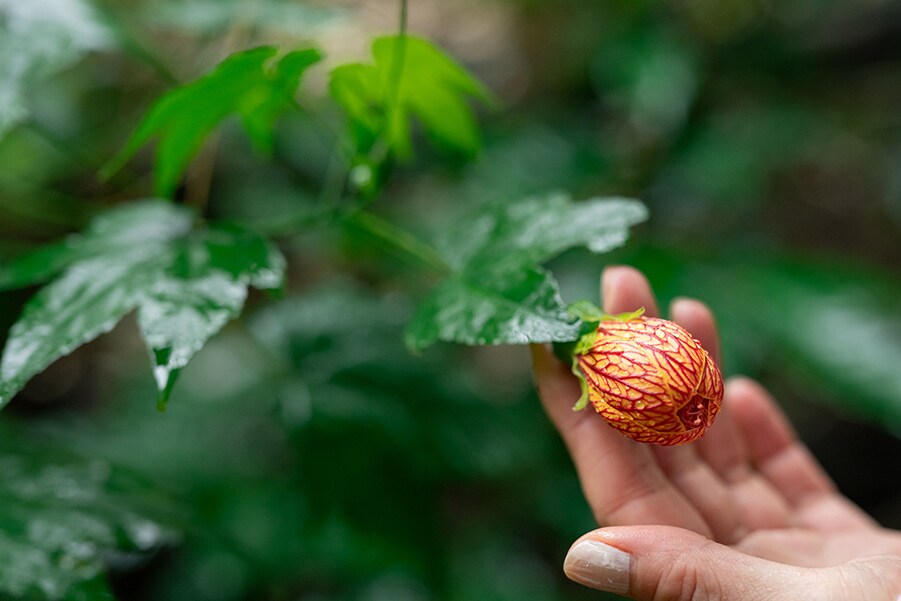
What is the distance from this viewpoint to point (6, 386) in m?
0.52

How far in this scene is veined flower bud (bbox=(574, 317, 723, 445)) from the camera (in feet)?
1.68

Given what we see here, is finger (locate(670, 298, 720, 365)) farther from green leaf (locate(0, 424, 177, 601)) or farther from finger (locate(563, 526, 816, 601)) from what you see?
green leaf (locate(0, 424, 177, 601))

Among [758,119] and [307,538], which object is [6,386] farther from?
[758,119]

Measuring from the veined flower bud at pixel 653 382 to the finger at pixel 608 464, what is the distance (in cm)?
8

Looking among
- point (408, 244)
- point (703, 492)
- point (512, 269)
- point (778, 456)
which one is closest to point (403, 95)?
point (408, 244)

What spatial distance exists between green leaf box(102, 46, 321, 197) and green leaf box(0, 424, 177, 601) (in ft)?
1.04

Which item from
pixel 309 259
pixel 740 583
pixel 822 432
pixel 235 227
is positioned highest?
pixel 235 227

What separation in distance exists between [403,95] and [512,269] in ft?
0.98

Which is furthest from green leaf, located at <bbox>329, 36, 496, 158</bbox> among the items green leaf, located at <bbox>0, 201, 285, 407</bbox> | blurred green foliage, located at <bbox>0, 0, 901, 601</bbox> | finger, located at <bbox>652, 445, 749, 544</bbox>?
finger, located at <bbox>652, 445, 749, 544</bbox>

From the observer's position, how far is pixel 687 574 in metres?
0.51

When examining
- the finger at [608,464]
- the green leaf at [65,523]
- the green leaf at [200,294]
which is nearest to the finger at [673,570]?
the finger at [608,464]

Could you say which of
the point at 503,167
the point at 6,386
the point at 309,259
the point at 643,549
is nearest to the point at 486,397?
the point at 503,167

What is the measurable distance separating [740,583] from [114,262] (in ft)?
1.92

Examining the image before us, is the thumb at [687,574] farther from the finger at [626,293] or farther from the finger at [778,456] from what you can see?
the finger at [778,456]
